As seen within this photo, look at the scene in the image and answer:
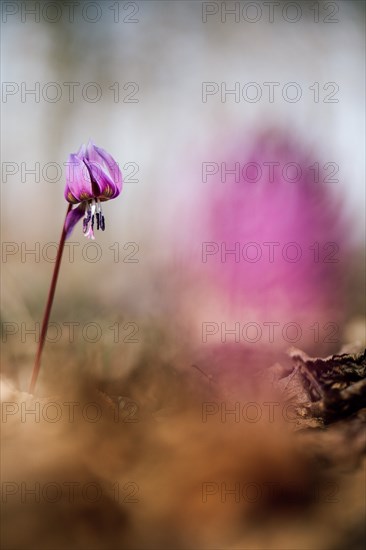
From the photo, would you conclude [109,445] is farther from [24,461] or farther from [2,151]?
[2,151]

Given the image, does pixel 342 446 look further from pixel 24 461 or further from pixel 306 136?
pixel 306 136

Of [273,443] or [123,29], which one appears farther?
[123,29]

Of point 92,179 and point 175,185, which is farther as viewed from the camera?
point 175,185

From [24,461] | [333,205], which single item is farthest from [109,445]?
[333,205]

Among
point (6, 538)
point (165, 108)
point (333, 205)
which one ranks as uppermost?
point (165, 108)

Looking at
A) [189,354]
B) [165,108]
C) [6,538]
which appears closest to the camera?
[6,538]

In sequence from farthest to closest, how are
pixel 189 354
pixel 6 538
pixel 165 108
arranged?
pixel 165 108
pixel 189 354
pixel 6 538

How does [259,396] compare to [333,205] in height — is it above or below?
below
